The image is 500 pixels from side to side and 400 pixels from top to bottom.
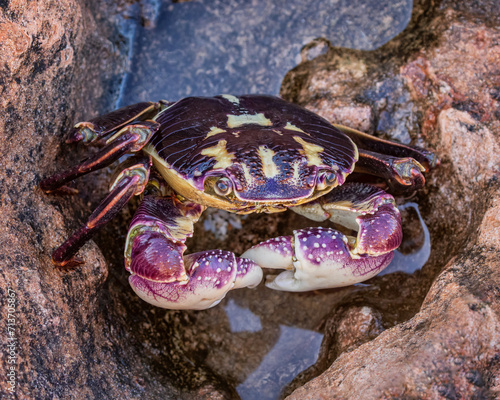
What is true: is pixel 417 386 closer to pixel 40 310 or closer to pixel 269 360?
pixel 269 360

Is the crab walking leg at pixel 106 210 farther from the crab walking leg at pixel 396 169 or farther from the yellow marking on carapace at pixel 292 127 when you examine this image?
the crab walking leg at pixel 396 169

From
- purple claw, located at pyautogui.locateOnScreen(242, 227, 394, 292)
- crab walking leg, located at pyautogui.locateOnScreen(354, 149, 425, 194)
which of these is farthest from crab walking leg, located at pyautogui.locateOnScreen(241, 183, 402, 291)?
crab walking leg, located at pyautogui.locateOnScreen(354, 149, 425, 194)

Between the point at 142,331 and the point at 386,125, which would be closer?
the point at 142,331

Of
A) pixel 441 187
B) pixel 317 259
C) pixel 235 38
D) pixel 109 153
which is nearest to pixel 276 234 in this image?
pixel 317 259

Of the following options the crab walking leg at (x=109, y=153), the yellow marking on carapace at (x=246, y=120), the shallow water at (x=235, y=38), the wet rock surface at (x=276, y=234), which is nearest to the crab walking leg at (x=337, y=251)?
the wet rock surface at (x=276, y=234)

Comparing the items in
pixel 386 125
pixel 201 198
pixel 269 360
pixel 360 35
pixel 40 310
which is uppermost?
pixel 360 35

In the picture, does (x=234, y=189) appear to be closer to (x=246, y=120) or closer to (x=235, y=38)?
(x=246, y=120)

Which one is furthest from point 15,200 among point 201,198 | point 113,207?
point 201,198
